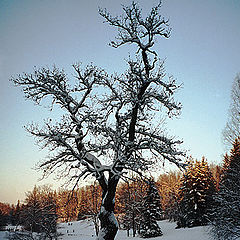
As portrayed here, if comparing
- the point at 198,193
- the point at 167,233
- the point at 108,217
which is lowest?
the point at 167,233

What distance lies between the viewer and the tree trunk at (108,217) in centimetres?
760

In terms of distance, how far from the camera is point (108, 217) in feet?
25.5

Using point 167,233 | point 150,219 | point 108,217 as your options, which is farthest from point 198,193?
point 108,217

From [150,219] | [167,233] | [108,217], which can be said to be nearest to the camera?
[108,217]

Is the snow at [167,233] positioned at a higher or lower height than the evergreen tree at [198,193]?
lower

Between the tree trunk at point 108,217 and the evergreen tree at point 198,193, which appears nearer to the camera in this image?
the tree trunk at point 108,217

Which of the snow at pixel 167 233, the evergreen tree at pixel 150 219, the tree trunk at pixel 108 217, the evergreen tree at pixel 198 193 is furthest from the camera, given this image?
the evergreen tree at pixel 150 219

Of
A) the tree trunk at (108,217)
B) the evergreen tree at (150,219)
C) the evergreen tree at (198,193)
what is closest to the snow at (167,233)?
the evergreen tree at (150,219)

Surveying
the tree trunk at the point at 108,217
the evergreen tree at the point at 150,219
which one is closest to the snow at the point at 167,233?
the evergreen tree at the point at 150,219

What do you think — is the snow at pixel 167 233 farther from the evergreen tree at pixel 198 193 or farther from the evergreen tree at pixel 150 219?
the evergreen tree at pixel 198 193

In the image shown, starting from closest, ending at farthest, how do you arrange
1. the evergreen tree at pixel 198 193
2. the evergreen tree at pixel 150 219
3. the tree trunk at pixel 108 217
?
1. the tree trunk at pixel 108 217
2. the evergreen tree at pixel 198 193
3. the evergreen tree at pixel 150 219

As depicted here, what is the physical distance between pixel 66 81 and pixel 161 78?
12.6 ft

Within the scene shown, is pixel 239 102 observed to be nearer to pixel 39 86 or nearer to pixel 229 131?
pixel 229 131

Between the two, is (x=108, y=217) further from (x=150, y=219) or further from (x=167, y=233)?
(x=167, y=233)
